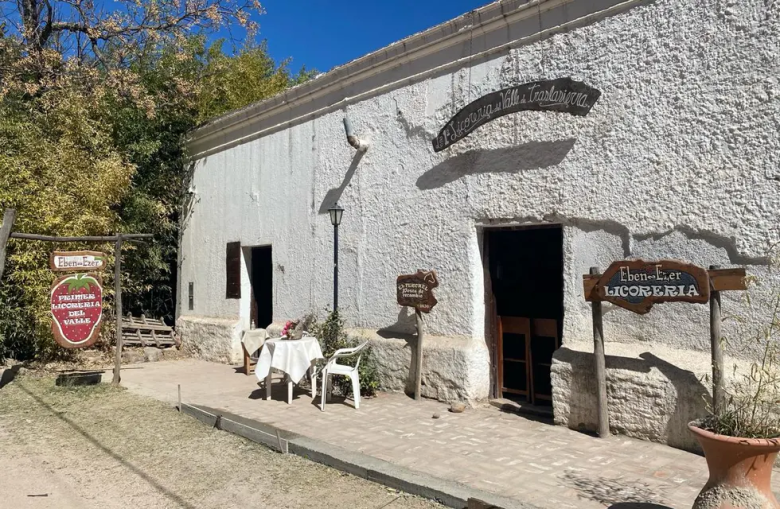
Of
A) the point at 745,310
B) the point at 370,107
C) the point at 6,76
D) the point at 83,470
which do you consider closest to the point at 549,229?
the point at 745,310

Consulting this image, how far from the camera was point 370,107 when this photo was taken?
790cm

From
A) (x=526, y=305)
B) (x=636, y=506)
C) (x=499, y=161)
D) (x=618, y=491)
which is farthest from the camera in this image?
(x=526, y=305)

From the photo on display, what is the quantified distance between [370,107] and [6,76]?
813 centimetres

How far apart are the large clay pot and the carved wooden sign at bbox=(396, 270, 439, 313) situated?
3855 mm

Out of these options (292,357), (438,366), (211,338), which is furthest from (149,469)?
(211,338)

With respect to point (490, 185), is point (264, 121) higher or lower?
higher

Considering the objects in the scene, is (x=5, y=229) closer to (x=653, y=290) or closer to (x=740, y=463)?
(x=653, y=290)

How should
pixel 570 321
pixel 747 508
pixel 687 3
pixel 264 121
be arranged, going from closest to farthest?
pixel 747 508
pixel 687 3
pixel 570 321
pixel 264 121

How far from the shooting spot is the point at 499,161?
21.0 feet

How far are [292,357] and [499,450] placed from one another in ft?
9.30

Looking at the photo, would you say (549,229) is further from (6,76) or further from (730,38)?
(6,76)

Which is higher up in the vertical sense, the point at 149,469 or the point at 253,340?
the point at 253,340

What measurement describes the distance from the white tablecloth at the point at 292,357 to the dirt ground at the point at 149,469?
1.10 metres

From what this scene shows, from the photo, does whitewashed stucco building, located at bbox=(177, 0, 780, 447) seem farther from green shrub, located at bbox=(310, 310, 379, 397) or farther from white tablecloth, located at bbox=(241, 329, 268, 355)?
white tablecloth, located at bbox=(241, 329, 268, 355)
